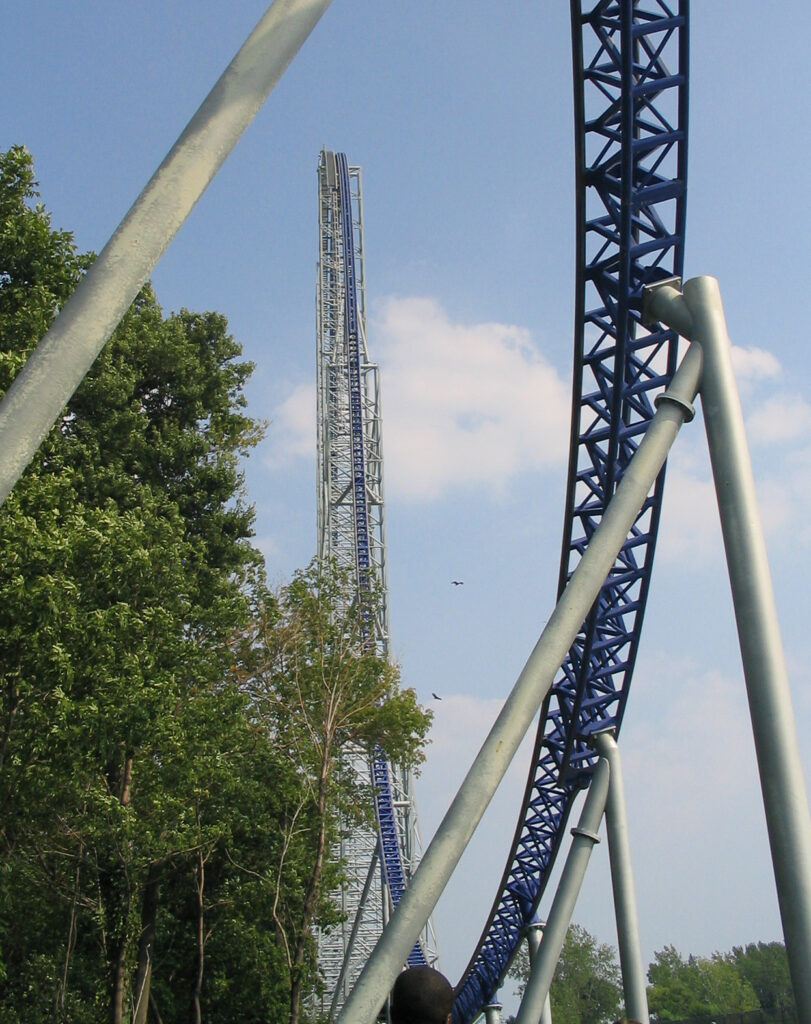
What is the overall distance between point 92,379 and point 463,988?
14256 millimetres

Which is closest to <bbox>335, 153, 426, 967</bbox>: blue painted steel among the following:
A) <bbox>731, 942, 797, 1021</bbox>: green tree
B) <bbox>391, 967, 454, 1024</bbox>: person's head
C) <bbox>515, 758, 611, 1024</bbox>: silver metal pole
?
<bbox>515, 758, 611, 1024</bbox>: silver metal pole

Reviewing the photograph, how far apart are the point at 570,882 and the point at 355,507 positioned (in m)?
20.5

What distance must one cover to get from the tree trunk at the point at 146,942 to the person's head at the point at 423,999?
487 inches

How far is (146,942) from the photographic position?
1428 centimetres

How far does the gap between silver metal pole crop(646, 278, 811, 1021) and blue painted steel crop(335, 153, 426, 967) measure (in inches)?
737

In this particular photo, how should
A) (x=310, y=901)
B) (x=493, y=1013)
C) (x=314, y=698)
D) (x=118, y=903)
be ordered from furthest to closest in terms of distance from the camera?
1. (x=493, y=1013)
2. (x=314, y=698)
3. (x=310, y=901)
4. (x=118, y=903)

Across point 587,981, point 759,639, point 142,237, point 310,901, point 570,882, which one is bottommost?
point 142,237

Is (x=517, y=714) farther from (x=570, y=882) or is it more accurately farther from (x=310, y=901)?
(x=310, y=901)

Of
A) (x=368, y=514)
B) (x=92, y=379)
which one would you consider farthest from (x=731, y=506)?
(x=368, y=514)

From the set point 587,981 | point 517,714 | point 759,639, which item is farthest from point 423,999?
point 587,981

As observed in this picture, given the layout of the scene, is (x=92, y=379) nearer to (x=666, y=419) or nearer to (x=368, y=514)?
(x=666, y=419)

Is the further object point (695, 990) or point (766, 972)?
point (766, 972)

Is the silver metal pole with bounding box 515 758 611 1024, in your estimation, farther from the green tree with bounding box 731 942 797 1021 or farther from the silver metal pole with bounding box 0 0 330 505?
the green tree with bounding box 731 942 797 1021

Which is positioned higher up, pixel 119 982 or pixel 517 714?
pixel 517 714
